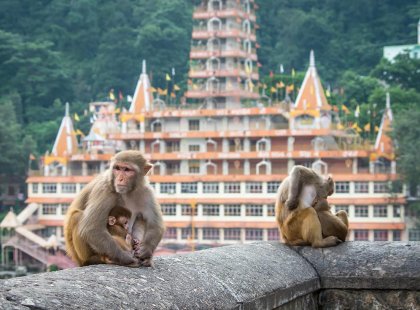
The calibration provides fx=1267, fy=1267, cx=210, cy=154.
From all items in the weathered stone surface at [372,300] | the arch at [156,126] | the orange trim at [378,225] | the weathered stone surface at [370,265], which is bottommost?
the orange trim at [378,225]

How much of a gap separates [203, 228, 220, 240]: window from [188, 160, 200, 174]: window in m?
4.50

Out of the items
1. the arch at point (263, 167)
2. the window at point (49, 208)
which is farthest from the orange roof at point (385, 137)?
the window at point (49, 208)

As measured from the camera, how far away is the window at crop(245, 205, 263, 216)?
6381 centimetres

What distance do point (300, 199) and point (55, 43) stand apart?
301 ft

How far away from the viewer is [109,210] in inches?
236

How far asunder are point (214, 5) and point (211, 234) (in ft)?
55.1

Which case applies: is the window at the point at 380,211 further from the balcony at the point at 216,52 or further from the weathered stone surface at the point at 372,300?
the weathered stone surface at the point at 372,300

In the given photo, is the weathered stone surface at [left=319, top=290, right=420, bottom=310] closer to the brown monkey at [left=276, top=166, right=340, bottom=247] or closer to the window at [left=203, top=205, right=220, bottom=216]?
the brown monkey at [left=276, top=166, right=340, bottom=247]

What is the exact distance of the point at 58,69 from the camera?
88812 millimetres

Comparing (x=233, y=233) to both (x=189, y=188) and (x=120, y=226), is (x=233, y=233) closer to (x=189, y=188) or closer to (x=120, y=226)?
(x=189, y=188)

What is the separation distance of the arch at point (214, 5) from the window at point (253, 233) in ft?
54.2

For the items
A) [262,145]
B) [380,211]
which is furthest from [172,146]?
[380,211]

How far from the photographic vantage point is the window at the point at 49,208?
2694 inches

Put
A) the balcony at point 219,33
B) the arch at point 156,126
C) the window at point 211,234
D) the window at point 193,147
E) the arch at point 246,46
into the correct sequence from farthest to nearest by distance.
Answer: the arch at point 246,46 < the balcony at point 219,33 < the arch at point 156,126 < the window at point 193,147 < the window at point 211,234
